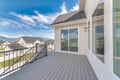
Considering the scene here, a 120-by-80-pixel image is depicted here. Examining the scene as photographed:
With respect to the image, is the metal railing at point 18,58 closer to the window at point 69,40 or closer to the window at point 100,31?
the window at point 69,40

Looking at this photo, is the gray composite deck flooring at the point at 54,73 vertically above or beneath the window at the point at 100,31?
beneath

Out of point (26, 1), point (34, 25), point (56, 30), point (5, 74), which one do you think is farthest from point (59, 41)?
point (34, 25)

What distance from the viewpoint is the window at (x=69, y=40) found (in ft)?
27.0

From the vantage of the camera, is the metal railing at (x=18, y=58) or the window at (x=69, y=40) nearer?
the metal railing at (x=18, y=58)

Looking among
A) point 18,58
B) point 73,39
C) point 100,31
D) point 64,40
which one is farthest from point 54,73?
point 64,40

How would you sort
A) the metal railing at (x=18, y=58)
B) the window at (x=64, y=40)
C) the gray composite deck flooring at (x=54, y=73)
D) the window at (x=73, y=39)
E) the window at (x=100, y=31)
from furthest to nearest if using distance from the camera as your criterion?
the window at (x=64, y=40), the window at (x=73, y=39), the metal railing at (x=18, y=58), the gray composite deck flooring at (x=54, y=73), the window at (x=100, y=31)

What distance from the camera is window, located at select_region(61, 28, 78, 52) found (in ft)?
27.0

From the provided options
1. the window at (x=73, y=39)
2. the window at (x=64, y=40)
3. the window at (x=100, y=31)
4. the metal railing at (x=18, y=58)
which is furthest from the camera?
the window at (x=64, y=40)

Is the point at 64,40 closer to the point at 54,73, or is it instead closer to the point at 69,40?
the point at 69,40

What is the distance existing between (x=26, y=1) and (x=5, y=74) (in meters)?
16.8

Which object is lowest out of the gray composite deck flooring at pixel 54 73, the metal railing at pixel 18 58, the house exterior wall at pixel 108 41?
the gray composite deck flooring at pixel 54 73

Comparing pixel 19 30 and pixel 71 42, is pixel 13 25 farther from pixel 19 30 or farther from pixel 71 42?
pixel 71 42

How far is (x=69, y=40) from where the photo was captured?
856 centimetres

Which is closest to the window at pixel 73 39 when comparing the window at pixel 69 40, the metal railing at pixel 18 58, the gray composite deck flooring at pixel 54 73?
the window at pixel 69 40
